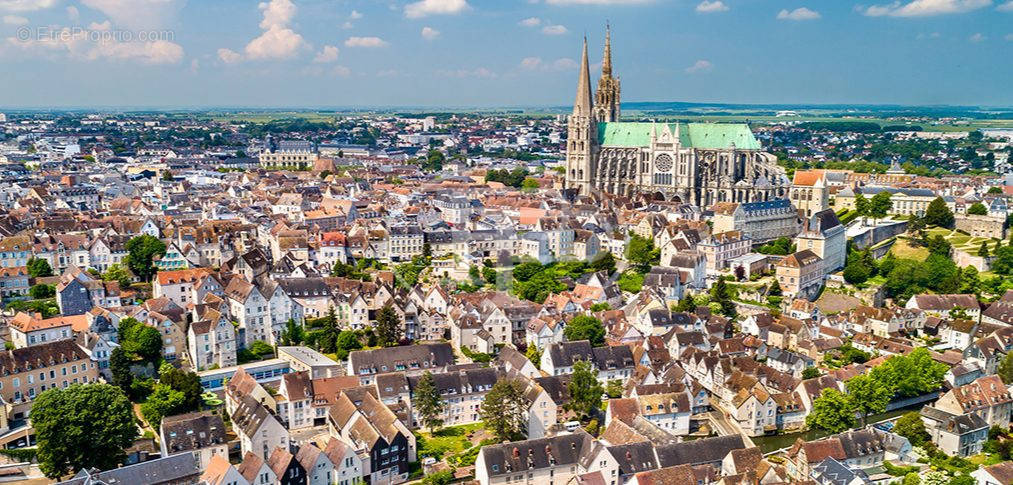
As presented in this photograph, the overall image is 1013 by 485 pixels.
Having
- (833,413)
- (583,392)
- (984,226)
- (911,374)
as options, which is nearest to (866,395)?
(833,413)

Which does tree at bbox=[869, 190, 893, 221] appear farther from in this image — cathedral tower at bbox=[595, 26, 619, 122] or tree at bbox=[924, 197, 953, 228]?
cathedral tower at bbox=[595, 26, 619, 122]

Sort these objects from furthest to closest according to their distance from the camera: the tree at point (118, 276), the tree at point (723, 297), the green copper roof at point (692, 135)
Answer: the green copper roof at point (692, 135), the tree at point (723, 297), the tree at point (118, 276)

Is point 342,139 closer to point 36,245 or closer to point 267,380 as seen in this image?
point 36,245

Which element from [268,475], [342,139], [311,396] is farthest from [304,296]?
[342,139]

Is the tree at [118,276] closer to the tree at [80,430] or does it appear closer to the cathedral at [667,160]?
the tree at [80,430]

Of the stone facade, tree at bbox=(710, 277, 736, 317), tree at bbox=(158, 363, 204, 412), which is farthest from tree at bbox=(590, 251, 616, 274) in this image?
the stone facade

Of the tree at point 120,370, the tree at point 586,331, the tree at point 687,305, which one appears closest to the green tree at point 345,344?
the tree at point 120,370
